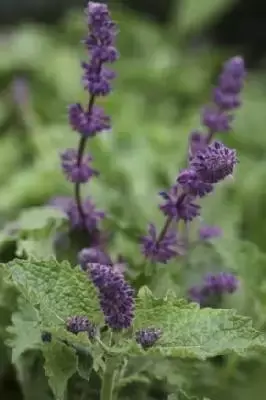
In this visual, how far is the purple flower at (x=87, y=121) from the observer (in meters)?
0.70

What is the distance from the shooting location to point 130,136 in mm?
1199

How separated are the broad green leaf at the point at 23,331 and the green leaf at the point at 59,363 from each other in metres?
0.02

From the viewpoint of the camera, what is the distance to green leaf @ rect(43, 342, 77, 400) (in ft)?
1.99

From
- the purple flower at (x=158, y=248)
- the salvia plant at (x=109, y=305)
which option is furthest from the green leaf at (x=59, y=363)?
the purple flower at (x=158, y=248)

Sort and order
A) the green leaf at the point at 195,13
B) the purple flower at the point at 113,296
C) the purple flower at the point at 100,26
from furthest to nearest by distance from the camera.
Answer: the green leaf at the point at 195,13 < the purple flower at the point at 100,26 < the purple flower at the point at 113,296

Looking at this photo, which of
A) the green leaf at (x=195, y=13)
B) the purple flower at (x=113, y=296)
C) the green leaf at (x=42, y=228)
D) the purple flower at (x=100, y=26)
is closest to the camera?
the purple flower at (x=113, y=296)

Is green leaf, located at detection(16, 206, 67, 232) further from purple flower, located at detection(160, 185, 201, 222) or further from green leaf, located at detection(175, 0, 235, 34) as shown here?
green leaf, located at detection(175, 0, 235, 34)

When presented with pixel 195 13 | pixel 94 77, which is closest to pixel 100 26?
pixel 94 77

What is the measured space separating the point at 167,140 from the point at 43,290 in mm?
634

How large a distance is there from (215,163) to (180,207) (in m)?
A: 0.08

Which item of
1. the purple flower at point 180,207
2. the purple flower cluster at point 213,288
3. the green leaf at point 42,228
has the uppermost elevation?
the green leaf at point 42,228

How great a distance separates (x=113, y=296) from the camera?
1.84 ft

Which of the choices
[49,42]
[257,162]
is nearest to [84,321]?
[257,162]

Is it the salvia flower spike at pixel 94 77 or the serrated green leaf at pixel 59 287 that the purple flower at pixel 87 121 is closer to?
the salvia flower spike at pixel 94 77
